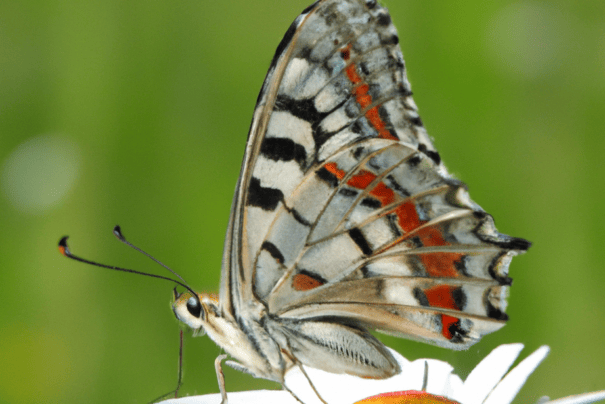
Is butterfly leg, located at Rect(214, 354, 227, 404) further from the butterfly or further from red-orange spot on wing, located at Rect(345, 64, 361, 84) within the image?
red-orange spot on wing, located at Rect(345, 64, 361, 84)

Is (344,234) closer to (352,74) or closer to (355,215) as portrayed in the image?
(355,215)

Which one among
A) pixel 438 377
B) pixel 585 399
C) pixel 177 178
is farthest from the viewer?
pixel 177 178

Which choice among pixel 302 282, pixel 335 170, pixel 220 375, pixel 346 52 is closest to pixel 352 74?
pixel 346 52

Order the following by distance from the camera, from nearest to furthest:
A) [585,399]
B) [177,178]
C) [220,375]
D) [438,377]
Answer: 1. [585,399]
2. [220,375]
3. [438,377]
4. [177,178]

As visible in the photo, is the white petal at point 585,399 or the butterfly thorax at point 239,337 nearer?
the white petal at point 585,399

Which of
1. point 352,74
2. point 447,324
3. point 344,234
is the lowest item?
point 447,324

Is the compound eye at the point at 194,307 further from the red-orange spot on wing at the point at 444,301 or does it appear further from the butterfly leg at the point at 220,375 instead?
the red-orange spot on wing at the point at 444,301

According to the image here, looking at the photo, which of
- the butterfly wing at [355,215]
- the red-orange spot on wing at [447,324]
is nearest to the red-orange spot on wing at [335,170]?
the butterfly wing at [355,215]
